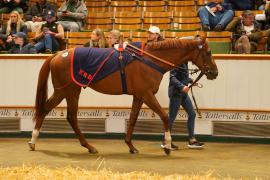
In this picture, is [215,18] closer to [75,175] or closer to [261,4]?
[261,4]

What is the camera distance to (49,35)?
13.4 m

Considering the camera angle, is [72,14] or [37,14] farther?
[37,14]

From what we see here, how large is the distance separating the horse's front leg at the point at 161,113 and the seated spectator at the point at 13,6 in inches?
280

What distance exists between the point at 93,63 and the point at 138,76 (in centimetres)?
70

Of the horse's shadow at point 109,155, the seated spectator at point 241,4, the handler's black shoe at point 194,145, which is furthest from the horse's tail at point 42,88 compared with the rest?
the seated spectator at point 241,4

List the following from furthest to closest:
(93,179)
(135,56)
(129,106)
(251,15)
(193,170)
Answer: (251,15)
(129,106)
(135,56)
(193,170)
(93,179)

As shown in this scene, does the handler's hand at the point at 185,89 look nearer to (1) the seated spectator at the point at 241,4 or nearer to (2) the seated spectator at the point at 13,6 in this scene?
(1) the seated spectator at the point at 241,4

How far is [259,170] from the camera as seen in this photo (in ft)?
27.4

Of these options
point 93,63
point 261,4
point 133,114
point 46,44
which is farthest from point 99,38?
point 261,4

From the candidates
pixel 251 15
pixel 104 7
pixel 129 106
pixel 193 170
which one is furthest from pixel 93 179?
pixel 104 7

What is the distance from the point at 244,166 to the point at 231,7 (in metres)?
6.20

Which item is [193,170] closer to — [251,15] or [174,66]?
[174,66]

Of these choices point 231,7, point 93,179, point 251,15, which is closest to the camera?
point 93,179

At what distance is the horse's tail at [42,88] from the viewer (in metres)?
9.95
